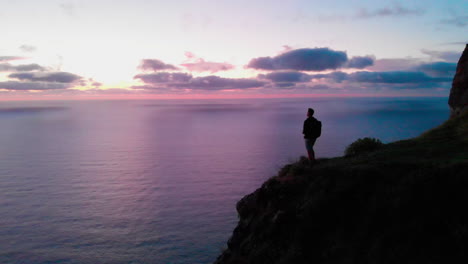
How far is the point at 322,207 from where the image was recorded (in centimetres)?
1516

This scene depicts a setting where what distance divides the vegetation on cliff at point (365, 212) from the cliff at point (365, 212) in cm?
3

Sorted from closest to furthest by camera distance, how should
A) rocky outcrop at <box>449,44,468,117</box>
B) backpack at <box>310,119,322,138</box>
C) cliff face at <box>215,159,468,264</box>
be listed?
cliff face at <box>215,159,468,264</box>, backpack at <box>310,119,322,138</box>, rocky outcrop at <box>449,44,468,117</box>

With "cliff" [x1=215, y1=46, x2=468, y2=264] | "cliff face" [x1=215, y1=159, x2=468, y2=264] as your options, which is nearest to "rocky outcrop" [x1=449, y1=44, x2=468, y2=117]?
"cliff" [x1=215, y1=46, x2=468, y2=264]

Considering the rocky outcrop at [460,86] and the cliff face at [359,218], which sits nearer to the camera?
the cliff face at [359,218]

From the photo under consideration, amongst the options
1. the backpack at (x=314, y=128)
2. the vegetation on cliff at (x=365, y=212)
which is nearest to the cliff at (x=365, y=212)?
the vegetation on cliff at (x=365, y=212)

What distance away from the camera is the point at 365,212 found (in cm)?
1403

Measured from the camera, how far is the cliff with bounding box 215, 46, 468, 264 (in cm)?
1180

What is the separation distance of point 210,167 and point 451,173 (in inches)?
2318

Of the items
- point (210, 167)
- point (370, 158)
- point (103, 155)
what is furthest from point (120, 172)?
point (370, 158)

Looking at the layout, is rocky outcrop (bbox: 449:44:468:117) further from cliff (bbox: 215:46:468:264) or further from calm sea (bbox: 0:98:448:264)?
calm sea (bbox: 0:98:448:264)

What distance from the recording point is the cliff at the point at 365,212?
38.7 feet

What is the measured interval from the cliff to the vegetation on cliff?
3cm

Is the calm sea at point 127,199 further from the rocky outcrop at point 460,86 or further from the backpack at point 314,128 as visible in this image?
the rocky outcrop at point 460,86

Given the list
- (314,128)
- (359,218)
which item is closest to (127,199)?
(314,128)
